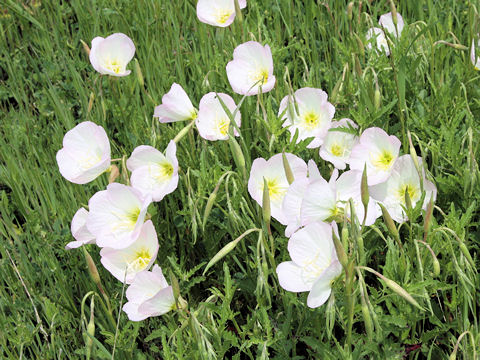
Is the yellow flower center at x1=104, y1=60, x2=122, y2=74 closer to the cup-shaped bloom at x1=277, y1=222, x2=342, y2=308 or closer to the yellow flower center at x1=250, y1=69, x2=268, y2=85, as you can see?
the yellow flower center at x1=250, y1=69, x2=268, y2=85

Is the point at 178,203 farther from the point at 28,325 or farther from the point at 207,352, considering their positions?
the point at 207,352

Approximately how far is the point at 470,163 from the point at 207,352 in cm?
76

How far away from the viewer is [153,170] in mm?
1574

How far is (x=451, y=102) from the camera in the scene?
72.5 inches

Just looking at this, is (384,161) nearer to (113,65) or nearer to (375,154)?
(375,154)

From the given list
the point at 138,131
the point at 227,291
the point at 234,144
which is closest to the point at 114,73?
the point at 138,131

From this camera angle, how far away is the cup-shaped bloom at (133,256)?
144 centimetres

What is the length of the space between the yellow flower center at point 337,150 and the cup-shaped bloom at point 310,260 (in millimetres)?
479

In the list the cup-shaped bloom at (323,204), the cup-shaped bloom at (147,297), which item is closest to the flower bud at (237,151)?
the cup-shaped bloom at (323,204)

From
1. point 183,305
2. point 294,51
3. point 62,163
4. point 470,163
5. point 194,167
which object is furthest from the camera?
point 294,51

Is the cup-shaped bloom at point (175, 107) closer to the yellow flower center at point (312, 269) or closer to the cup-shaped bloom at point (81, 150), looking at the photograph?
the cup-shaped bloom at point (81, 150)

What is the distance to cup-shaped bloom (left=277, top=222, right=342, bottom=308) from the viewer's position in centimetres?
120

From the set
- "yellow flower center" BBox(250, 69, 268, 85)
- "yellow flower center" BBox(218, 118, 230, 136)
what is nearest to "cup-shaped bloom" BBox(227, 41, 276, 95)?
"yellow flower center" BBox(250, 69, 268, 85)

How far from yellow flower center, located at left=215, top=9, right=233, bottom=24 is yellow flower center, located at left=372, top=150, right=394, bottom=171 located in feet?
2.69
